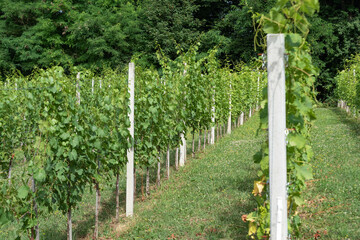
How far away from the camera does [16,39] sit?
80.1 ft

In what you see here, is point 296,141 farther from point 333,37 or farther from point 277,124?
point 333,37

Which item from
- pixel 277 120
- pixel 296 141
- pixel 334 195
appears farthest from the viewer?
pixel 334 195

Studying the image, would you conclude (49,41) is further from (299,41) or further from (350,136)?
(299,41)

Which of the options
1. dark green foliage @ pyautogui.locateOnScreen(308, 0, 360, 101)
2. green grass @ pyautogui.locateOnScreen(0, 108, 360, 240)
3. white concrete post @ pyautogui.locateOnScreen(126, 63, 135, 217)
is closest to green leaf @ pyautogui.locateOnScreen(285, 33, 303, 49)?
green grass @ pyautogui.locateOnScreen(0, 108, 360, 240)

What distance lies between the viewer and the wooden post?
223cm

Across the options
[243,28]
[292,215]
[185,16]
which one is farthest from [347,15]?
[292,215]

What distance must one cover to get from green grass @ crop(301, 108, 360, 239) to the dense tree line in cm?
1674

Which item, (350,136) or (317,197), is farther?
(350,136)

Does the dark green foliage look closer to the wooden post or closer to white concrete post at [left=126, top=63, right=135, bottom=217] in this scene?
white concrete post at [left=126, top=63, right=135, bottom=217]

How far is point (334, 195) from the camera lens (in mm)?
5105

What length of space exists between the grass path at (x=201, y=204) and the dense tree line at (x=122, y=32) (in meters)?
16.8

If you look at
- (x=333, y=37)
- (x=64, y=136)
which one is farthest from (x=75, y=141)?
(x=333, y=37)

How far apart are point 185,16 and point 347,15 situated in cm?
1104

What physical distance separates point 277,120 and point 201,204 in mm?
3382
